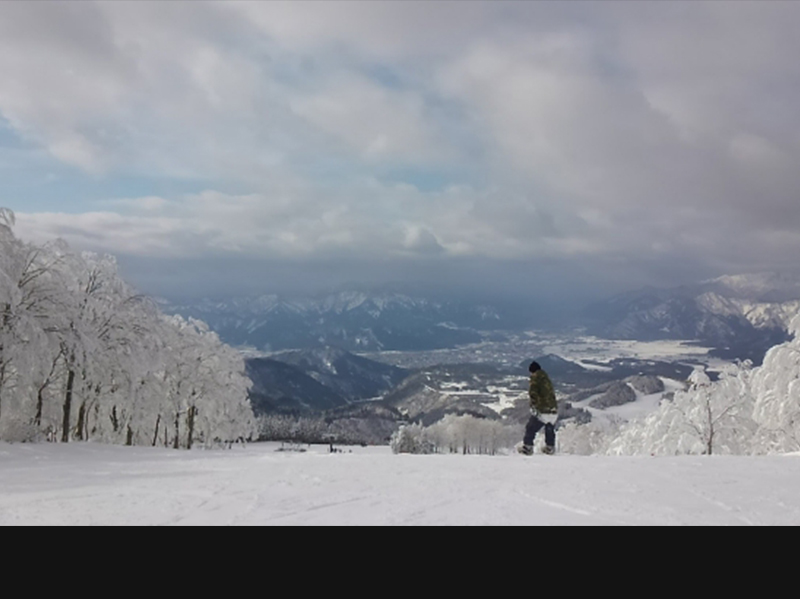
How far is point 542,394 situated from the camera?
15750 mm

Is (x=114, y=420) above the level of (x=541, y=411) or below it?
below

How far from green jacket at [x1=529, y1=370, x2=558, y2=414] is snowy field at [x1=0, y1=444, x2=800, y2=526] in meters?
3.70

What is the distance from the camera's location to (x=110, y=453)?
51.2ft

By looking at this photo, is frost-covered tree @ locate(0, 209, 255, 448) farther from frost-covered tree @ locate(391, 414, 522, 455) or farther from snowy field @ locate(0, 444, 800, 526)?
frost-covered tree @ locate(391, 414, 522, 455)

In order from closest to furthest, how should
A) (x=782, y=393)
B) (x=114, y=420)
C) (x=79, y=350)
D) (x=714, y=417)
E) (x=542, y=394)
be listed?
(x=542, y=394)
(x=79, y=350)
(x=782, y=393)
(x=114, y=420)
(x=714, y=417)

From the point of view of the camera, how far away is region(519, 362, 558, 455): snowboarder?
51.1 ft

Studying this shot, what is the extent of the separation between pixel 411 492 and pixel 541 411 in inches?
340

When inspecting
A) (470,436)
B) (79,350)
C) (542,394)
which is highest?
(79,350)


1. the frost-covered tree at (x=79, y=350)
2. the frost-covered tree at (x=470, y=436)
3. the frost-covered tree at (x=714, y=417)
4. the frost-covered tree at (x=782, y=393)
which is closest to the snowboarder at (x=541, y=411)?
the frost-covered tree at (x=79, y=350)

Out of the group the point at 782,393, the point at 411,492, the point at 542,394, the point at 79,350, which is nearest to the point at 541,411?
the point at 542,394

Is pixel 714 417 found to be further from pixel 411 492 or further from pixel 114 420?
pixel 114 420

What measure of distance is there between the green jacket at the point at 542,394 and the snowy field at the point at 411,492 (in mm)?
3700
